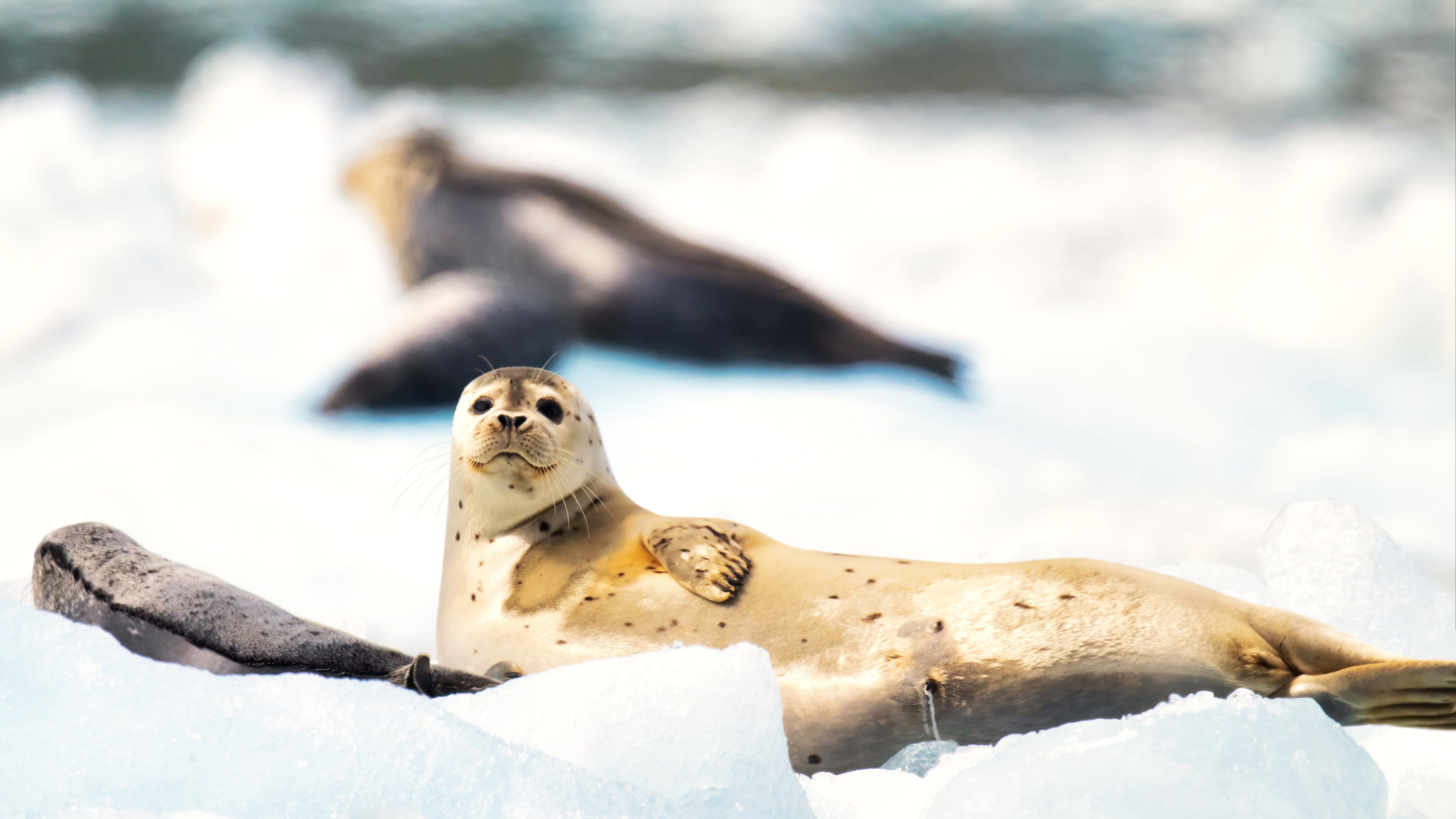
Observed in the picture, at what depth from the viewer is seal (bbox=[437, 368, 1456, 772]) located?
2.03 m

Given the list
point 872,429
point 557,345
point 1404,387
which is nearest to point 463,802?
point 872,429

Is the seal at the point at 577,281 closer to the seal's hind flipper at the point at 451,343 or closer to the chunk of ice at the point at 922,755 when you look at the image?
the seal's hind flipper at the point at 451,343

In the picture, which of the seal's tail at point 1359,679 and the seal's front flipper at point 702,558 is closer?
the seal's tail at point 1359,679

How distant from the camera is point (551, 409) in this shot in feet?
9.28

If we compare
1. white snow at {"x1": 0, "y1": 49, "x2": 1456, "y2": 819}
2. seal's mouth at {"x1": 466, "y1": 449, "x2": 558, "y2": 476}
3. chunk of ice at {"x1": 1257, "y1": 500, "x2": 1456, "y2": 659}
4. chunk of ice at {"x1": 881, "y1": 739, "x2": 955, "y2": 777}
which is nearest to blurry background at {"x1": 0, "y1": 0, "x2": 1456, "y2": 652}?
white snow at {"x1": 0, "y1": 49, "x2": 1456, "y2": 819}

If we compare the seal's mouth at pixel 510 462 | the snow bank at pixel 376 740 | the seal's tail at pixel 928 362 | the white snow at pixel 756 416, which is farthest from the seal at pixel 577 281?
the snow bank at pixel 376 740

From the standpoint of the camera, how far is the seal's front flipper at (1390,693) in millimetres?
1890

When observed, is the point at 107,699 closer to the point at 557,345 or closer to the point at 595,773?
the point at 595,773

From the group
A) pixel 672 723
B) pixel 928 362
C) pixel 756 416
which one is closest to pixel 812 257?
pixel 928 362

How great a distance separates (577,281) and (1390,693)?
166 inches

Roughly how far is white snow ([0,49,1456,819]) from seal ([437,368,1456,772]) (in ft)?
0.44

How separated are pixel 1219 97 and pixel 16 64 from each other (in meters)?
6.33

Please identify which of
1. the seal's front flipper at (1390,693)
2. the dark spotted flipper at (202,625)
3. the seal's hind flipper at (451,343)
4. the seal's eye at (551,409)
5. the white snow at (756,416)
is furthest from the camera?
the seal's hind flipper at (451,343)

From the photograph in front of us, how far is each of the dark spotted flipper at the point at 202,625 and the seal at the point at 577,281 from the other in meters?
2.75
